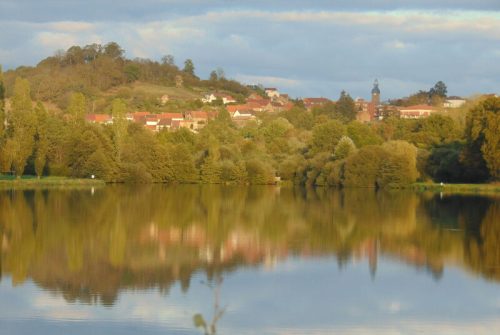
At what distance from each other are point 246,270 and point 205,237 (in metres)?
6.00

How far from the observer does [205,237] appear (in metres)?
24.5

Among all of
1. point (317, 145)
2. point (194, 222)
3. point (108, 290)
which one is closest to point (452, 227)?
point (194, 222)

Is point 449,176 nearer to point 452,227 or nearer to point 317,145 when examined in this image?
point 317,145

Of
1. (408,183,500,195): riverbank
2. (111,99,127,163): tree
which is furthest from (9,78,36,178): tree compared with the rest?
(408,183,500,195): riverbank

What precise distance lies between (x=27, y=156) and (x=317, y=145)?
2253 centimetres

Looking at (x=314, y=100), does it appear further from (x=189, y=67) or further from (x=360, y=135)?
(x=360, y=135)

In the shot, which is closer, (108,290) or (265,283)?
(108,290)

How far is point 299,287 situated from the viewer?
16781mm

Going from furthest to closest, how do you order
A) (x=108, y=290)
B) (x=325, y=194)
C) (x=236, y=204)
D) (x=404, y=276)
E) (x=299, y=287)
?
(x=325, y=194) < (x=236, y=204) < (x=404, y=276) < (x=299, y=287) < (x=108, y=290)

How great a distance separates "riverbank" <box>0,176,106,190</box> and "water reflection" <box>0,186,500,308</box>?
27.6 ft

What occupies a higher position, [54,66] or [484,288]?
[54,66]

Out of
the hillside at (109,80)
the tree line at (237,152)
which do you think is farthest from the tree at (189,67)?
the tree line at (237,152)

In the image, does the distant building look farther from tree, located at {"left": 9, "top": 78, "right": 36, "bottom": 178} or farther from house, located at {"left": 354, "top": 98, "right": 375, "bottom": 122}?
tree, located at {"left": 9, "top": 78, "right": 36, "bottom": 178}

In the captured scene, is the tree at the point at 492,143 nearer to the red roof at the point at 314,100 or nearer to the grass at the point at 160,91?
the grass at the point at 160,91
